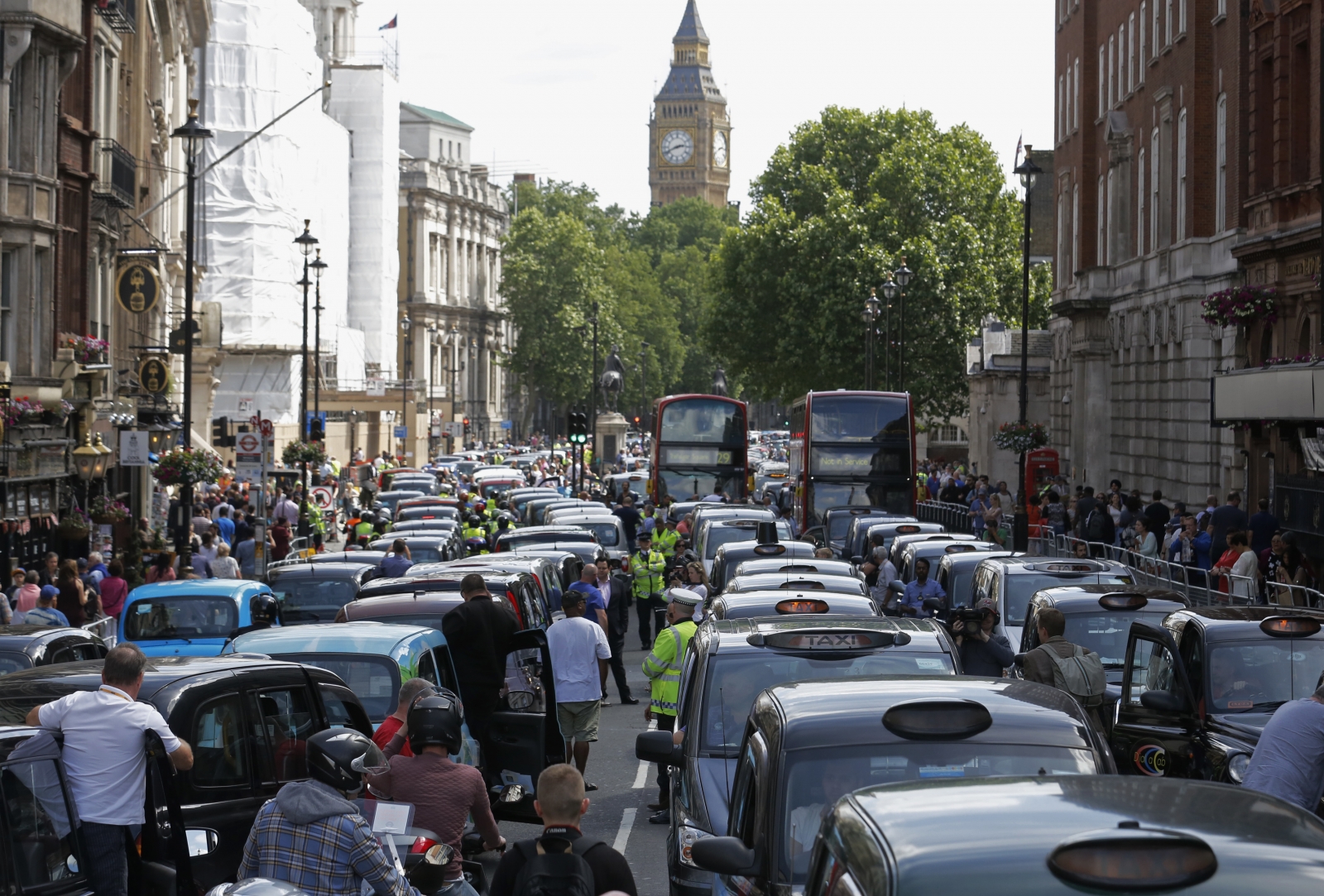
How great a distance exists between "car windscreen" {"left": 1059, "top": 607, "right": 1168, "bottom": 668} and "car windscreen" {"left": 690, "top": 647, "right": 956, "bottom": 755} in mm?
5511

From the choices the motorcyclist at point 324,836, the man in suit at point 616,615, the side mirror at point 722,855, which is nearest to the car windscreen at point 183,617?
the man in suit at point 616,615

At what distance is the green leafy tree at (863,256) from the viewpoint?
70.5 m

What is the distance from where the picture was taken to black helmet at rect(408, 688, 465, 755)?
7.59 metres

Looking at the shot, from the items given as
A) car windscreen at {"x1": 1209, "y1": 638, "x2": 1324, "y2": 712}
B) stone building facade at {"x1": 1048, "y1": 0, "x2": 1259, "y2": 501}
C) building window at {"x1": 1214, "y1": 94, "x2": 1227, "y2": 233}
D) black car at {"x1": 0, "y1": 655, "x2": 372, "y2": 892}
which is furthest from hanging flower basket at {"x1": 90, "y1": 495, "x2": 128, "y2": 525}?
building window at {"x1": 1214, "y1": 94, "x2": 1227, "y2": 233}

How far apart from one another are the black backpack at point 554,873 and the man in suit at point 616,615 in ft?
44.7

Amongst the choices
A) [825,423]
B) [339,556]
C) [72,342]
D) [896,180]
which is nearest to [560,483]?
[896,180]

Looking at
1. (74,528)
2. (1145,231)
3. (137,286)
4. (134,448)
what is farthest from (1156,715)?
(1145,231)

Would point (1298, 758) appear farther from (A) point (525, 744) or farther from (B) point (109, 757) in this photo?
(B) point (109, 757)

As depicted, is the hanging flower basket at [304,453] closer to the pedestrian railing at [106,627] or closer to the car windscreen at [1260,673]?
the pedestrian railing at [106,627]

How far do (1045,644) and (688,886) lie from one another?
4.63m

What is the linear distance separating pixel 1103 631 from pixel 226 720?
802 cm

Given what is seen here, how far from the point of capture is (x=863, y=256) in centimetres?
7012

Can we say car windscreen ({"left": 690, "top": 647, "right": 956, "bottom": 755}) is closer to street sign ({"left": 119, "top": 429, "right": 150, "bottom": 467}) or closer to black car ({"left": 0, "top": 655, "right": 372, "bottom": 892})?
black car ({"left": 0, "top": 655, "right": 372, "bottom": 892})

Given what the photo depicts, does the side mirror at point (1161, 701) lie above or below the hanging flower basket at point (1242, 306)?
below
